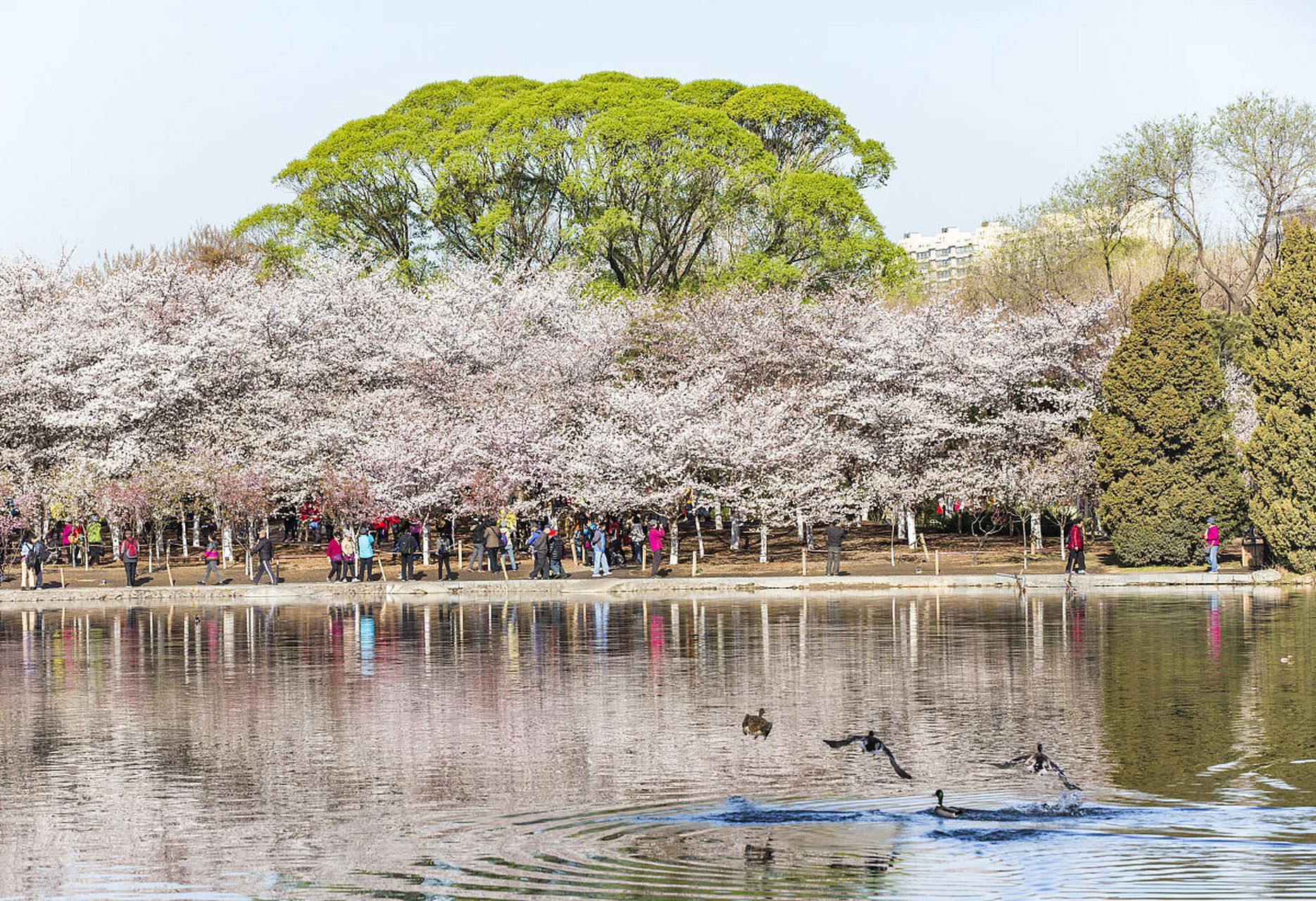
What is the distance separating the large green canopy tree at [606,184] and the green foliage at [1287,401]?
2223cm

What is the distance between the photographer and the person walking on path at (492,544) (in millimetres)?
44719

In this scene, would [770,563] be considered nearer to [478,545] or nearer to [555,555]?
[478,545]

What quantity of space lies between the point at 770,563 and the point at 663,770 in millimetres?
37370

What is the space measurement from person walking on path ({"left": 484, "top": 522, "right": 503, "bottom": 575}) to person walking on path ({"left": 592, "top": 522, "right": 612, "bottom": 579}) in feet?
9.18

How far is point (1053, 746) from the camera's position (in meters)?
14.1

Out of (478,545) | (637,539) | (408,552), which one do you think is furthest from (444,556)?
(637,539)

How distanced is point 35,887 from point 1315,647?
719 inches

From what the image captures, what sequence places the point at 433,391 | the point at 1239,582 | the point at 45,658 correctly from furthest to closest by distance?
the point at 433,391
the point at 1239,582
the point at 45,658

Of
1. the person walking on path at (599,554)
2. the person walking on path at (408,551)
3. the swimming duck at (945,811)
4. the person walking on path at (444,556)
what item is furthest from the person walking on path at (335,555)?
the swimming duck at (945,811)

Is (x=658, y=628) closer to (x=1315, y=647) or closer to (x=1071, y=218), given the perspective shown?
(x=1315, y=647)

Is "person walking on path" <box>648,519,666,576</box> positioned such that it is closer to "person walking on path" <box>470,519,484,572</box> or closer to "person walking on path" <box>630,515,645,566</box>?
"person walking on path" <box>630,515,645,566</box>

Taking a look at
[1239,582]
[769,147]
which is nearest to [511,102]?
[769,147]

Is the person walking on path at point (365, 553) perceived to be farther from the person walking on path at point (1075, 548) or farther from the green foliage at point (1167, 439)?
the green foliage at point (1167, 439)

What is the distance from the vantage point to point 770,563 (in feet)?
166
